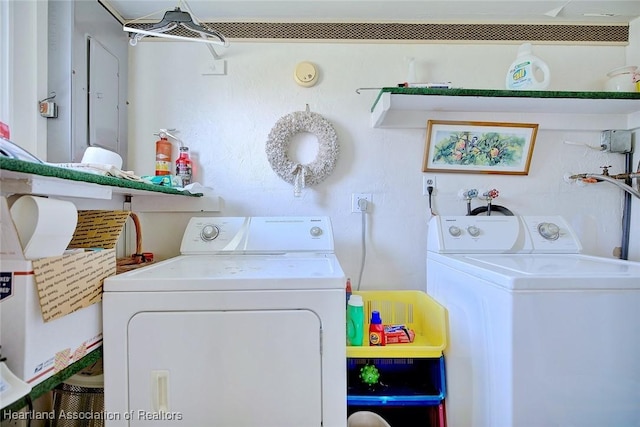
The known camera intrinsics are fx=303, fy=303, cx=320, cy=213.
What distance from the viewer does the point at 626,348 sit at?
3.17 ft

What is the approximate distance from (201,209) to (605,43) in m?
2.70

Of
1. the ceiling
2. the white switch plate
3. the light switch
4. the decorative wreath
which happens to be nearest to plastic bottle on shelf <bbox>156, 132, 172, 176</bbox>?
the white switch plate

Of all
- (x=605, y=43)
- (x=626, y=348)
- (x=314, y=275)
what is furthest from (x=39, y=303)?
(x=605, y=43)

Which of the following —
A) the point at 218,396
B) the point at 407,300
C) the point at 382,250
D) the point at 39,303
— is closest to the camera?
the point at 39,303

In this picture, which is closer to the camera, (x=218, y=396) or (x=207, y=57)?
(x=218, y=396)

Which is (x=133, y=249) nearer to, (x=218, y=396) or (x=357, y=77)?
(x=218, y=396)

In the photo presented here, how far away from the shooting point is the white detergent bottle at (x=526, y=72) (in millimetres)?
1634

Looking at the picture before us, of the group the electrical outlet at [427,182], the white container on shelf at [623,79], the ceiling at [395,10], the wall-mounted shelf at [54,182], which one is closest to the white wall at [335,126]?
the electrical outlet at [427,182]

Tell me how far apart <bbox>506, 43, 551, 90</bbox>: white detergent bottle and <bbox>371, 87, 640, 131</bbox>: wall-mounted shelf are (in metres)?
0.09

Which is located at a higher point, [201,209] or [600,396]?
[201,209]

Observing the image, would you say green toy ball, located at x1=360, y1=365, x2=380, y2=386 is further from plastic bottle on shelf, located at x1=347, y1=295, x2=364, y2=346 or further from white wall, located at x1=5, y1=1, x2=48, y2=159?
white wall, located at x1=5, y1=1, x2=48, y2=159

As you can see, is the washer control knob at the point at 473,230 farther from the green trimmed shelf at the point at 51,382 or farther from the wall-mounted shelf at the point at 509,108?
the green trimmed shelf at the point at 51,382

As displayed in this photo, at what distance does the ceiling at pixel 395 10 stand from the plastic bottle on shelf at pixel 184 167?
0.84 meters

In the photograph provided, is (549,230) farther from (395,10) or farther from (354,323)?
(395,10)
